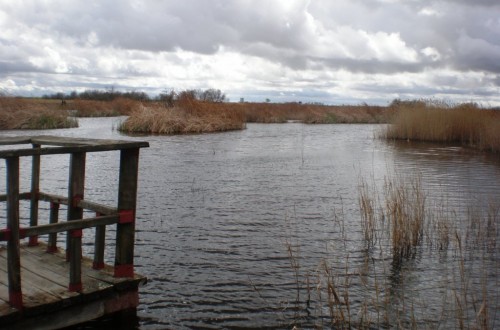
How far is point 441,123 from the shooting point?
33.8m

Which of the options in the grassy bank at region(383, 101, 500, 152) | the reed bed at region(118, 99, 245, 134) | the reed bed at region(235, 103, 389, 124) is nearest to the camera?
the grassy bank at region(383, 101, 500, 152)

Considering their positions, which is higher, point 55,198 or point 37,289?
point 55,198

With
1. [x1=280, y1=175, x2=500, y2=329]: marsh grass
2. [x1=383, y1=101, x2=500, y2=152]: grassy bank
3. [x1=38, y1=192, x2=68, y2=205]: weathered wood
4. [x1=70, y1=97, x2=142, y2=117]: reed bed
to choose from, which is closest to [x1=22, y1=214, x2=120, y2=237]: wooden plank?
[x1=38, y1=192, x2=68, y2=205]: weathered wood

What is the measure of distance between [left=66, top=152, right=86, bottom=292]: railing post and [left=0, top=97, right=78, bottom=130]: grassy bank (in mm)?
35677

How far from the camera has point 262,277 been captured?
341 inches

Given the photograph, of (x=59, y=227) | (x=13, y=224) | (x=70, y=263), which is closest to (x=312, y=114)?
(x=70, y=263)

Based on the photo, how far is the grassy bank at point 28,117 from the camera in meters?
39.7

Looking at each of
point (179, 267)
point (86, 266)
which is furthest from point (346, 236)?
point (86, 266)

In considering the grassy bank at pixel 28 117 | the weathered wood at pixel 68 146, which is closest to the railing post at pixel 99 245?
the weathered wood at pixel 68 146

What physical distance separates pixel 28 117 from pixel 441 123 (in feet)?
96.0

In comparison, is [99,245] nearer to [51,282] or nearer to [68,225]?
[51,282]

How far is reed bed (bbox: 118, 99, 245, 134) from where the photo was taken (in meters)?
38.6

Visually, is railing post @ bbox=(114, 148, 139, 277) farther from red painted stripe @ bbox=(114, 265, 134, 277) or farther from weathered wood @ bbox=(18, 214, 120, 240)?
weathered wood @ bbox=(18, 214, 120, 240)

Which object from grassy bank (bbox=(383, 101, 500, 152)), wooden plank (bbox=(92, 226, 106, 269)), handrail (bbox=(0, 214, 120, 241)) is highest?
grassy bank (bbox=(383, 101, 500, 152))
